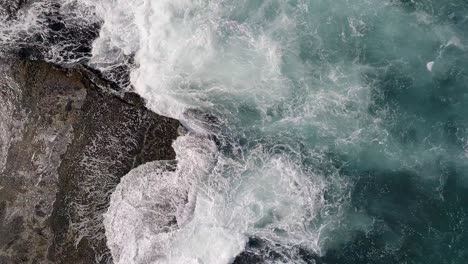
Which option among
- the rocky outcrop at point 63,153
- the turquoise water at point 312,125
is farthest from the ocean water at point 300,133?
the rocky outcrop at point 63,153

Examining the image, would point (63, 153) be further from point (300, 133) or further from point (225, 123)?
point (300, 133)

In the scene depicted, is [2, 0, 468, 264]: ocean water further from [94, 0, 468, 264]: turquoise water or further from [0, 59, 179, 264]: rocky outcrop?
[0, 59, 179, 264]: rocky outcrop

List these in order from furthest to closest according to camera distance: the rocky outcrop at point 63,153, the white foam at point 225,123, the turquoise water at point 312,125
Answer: the rocky outcrop at point 63,153 → the white foam at point 225,123 → the turquoise water at point 312,125

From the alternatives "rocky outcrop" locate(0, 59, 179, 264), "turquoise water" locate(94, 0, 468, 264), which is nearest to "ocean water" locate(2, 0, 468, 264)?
"turquoise water" locate(94, 0, 468, 264)

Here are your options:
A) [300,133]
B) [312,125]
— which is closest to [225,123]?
[300,133]

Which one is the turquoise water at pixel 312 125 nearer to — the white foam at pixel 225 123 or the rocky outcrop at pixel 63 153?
the white foam at pixel 225 123

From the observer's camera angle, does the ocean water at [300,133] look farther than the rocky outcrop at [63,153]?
No
